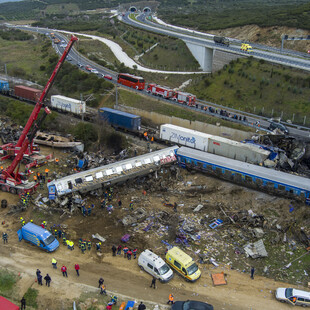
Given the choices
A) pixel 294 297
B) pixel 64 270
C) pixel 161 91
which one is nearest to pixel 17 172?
pixel 64 270

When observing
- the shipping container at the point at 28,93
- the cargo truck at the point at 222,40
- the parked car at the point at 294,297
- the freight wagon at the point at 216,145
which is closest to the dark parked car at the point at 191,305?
the parked car at the point at 294,297

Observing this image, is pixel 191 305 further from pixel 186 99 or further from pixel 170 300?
pixel 186 99

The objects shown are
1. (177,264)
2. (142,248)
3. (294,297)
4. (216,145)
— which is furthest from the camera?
(216,145)

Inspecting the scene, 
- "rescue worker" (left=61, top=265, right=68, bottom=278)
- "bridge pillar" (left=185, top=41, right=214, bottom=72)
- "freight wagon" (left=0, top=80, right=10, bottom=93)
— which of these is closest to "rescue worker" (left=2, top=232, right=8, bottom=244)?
"rescue worker" (left=61, top=265, right=68, bottom=278)

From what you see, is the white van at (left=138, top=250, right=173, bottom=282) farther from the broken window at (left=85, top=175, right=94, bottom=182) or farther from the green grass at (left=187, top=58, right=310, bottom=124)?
the green grass at (left=187, top=58, right=310, bottom=124)

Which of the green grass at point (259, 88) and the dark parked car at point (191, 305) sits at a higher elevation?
the green grass at point (259, 88)

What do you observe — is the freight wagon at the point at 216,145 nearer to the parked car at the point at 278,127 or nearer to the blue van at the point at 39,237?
the parked car at the point at 278,127
